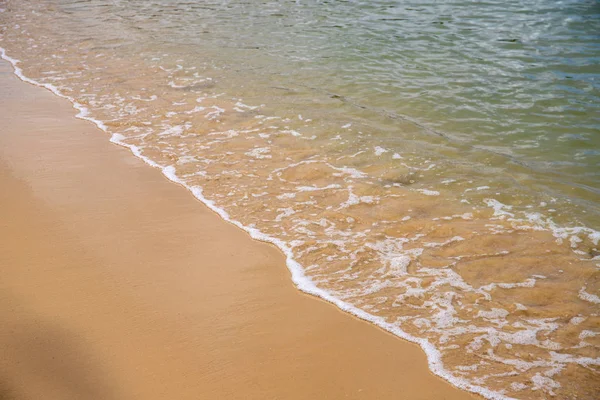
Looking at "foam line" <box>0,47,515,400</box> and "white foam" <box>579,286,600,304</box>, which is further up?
"foam line" <box>0,47,515,400</box>

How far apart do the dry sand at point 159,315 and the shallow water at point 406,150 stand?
0.25 metres

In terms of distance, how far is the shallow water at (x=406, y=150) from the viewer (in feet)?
12.2

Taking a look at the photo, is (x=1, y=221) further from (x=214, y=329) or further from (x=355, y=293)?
(x=355, y=293)

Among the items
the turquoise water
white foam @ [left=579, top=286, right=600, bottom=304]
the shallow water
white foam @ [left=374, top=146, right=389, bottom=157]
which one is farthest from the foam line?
the turquoise water

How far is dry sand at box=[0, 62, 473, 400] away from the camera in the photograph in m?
3.05

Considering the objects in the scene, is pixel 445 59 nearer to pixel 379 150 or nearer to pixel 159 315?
pixel 379 150

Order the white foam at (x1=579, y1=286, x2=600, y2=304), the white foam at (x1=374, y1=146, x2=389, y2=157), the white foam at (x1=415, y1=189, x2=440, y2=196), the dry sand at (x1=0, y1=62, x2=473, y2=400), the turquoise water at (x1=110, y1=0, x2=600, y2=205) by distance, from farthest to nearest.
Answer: the turquoise water at (x1=110, y1=0, x2=600, y2=205)
the white foam at (x1=374, y1=146, x2=389, y2=157)
the white foam at (x1=415, y1=189, x2=440, y2=196)
the white foam at (x1=579, y1=286, x2=600, y2=304)
the dry sand at (x1=0, y1=62, x2=473, y2=400)

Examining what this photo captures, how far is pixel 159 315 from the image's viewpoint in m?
3.60

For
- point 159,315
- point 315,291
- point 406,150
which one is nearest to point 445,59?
point 406,150

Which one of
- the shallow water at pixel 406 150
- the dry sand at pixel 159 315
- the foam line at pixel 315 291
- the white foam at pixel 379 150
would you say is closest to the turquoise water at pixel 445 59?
the shallow water at pixel 406 150

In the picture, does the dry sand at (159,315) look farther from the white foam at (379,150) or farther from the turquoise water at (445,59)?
the turquoise water at (445,59)

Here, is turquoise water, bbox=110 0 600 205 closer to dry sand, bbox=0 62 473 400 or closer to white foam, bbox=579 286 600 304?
white foam, bbox=579 286 600 304

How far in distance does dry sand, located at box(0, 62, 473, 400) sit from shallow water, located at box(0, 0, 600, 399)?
0.83 feet

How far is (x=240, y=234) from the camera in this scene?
471 centimetres
